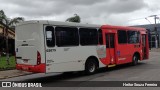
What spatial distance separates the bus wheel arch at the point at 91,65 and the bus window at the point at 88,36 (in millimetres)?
885

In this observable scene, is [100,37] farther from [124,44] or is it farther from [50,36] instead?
[50,36]

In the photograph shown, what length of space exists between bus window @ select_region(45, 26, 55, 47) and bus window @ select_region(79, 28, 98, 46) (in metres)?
2.18

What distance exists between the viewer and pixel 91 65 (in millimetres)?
16656

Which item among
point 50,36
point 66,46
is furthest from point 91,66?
point 50,36

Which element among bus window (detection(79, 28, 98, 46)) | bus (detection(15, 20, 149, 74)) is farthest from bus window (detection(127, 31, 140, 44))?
bus window (detection(79, 28, 98, 46))

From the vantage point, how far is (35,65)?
45.6 ft

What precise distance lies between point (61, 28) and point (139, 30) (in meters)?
8.47

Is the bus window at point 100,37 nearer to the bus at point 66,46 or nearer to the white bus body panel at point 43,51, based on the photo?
the bus at point 66,46

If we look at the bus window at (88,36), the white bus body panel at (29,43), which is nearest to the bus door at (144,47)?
the bus window at (88,36)

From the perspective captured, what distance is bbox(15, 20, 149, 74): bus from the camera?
13.9m

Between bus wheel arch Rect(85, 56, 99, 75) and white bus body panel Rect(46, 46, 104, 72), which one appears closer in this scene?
white bus body panel Rect(46, 46, 104, 72)

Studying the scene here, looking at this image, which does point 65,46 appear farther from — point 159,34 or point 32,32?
point 159,34

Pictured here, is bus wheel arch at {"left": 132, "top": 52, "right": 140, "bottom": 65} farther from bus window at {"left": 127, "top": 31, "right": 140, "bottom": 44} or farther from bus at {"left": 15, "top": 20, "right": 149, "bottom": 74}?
bus at {"left": 15, "top": 20, "right": 149, "bottom": 74}

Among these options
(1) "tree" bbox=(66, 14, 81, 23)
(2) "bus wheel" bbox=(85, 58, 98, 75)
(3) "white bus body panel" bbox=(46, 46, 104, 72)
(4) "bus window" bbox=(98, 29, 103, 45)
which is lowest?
(2) "bus wheel" bbox=(85, 58, 98, 75)
